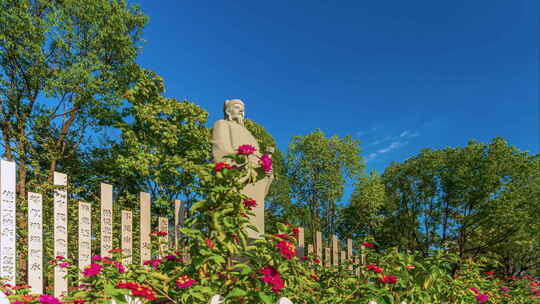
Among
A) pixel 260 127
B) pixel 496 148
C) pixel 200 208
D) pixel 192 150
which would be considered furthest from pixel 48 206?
pixel 496 148

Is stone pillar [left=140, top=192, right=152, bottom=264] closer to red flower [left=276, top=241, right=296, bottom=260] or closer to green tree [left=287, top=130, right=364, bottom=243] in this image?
red flower [left=276, top=241, right=296, bottom=260]

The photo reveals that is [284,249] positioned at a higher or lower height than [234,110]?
lower

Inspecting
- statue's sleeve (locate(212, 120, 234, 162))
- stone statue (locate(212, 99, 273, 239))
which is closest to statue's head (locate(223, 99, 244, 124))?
stone statue (locate(212, 99, 273, 239))

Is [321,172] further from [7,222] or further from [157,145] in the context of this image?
[7,222]

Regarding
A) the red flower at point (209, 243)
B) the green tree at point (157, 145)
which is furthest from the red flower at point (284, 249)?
the green tree at point (157, 145)

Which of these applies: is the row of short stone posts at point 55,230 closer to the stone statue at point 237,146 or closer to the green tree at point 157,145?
the stone statue at point 237,146

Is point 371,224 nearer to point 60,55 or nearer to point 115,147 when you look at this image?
point 115,147

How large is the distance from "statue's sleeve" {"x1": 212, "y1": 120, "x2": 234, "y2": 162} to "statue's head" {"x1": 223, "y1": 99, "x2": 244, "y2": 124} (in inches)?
14.5

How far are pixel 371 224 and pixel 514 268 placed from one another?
12.2 m

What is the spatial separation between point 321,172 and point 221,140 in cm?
1337

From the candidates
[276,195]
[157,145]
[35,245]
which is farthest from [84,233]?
[276,195]

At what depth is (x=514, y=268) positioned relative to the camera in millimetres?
22328

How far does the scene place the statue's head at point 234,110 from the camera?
5.52m

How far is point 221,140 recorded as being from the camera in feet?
16.4
